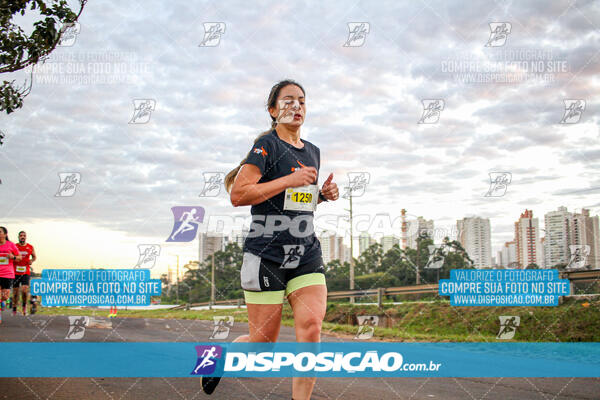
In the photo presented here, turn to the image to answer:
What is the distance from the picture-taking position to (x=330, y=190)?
10.6 feet

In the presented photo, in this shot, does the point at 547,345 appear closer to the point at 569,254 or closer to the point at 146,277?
the point at 569,254

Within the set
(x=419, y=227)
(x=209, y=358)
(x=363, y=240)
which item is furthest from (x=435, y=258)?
(x=209, y=358)

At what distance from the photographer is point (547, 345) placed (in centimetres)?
948

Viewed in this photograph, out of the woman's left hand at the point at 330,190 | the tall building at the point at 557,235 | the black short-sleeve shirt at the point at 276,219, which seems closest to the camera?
the black short-sleeve shirt at the point at 276,219

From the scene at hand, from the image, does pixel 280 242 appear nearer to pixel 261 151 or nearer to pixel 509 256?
pixel 261 151

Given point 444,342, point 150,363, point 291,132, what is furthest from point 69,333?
point 291,132

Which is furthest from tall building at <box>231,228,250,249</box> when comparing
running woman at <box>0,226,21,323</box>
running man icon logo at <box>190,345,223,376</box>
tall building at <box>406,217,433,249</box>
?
tall building at <box>406,217,433,249</box>

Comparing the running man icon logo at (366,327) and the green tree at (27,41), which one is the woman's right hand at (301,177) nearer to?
the green tree at (27,41)

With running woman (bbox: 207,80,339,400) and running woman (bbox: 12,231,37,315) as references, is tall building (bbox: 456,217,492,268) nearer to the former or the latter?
running woman (bbox: 12,231,37,315)

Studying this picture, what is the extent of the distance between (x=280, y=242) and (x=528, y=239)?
11969mm

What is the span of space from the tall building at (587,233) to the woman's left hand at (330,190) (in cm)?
968

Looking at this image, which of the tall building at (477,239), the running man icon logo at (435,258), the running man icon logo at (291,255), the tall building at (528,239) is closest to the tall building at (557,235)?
the tall building at (528,239)

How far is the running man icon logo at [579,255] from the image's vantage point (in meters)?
11.0

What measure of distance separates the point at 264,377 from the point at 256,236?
2.84 m
